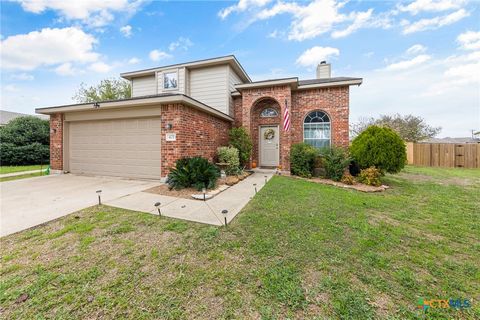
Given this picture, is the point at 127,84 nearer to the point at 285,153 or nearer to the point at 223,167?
the point at 223,167

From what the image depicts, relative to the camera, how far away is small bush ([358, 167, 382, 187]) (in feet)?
21.1

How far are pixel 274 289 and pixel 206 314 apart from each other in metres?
0.64

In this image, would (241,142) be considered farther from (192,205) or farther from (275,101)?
(192,205)

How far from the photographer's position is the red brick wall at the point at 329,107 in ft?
27.3

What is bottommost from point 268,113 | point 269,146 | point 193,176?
point 193,176

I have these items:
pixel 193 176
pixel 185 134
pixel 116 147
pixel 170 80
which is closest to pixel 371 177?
pixel 193 176

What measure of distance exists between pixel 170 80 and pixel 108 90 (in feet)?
44.3

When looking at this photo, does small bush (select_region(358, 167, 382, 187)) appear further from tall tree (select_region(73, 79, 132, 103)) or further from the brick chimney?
tall tree (select_region(73, 79, 132, 103))

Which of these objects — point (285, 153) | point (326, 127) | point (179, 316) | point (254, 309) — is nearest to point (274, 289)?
point (254, 309)

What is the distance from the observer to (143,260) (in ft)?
7.13

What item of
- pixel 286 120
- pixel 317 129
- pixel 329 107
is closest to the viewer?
pixel 286 120

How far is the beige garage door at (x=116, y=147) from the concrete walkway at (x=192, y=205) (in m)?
2.06

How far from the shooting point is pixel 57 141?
7777 mm

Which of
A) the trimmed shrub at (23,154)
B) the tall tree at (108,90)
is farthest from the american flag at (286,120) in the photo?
the tall tree at (108,90)
